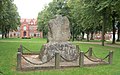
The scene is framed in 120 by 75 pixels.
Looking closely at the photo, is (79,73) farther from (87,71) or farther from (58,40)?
(58,40)

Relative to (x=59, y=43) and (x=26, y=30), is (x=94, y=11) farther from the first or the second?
(x=26, y=30)

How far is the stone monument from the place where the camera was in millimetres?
13742

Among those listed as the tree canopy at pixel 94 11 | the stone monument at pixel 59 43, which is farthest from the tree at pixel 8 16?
the stone monument at pixel 59 43

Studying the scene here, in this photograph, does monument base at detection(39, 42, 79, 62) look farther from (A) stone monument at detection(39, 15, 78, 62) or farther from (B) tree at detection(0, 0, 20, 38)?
(B) tree at detection(0, 0, 20, 38)

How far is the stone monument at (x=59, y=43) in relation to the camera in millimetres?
13742

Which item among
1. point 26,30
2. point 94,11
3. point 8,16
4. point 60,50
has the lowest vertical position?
point 60,50

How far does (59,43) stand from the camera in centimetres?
1412

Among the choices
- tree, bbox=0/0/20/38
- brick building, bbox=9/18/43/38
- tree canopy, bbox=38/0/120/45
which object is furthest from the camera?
brick building, bbox=9/18/43/38

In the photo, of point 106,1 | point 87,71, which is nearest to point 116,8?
point 106,1

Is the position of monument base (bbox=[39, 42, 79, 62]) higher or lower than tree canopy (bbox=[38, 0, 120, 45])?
lower

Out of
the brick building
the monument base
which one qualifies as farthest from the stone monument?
the brick building

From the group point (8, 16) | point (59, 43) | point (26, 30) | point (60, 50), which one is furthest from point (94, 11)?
point (26, 30)

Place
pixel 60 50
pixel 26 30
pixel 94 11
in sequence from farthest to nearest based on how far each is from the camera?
pixel 26 30 < pixel 94 11 < pixel 60 50

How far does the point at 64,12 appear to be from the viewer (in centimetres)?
5609
